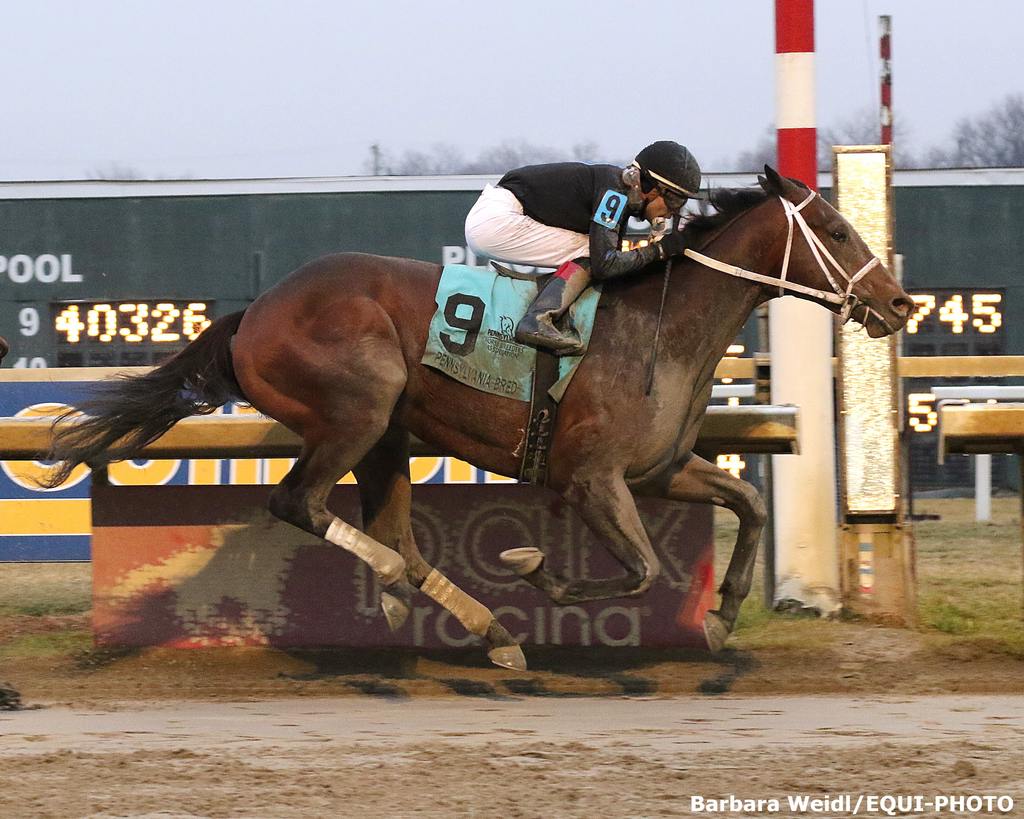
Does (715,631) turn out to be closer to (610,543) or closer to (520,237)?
(610,543)

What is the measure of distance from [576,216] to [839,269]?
3.29 feet

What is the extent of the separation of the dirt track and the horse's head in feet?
4.69

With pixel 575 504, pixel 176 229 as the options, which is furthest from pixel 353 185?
pixel 575 504

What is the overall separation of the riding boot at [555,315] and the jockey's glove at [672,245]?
0.31 metres

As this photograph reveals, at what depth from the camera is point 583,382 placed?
582 centimetres

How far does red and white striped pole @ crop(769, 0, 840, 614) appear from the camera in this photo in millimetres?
7535

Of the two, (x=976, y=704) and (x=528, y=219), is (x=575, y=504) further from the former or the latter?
(x=976, y=704)

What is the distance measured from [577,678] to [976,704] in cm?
151

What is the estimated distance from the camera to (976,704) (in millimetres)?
5703

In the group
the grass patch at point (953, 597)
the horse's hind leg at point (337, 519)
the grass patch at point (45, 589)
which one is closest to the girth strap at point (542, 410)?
the horse's hind leg at point (337, 519)

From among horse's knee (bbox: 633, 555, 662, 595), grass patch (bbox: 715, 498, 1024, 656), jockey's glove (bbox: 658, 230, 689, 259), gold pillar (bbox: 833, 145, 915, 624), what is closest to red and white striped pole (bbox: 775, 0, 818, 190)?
gold pillar (bbox: 833, 145, 915, 624)

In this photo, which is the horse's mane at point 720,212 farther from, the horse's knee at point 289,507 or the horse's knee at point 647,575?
the horse's knee at point 289,507

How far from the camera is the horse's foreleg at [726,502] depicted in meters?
6.03

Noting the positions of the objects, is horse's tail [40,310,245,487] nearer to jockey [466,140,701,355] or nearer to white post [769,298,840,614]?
jockey [466,140,701,355]
